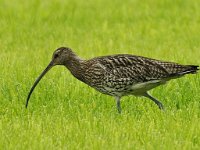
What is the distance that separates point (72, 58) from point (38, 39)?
245 inches

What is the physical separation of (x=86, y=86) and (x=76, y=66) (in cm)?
95

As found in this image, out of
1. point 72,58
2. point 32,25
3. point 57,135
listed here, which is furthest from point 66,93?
point 32,25

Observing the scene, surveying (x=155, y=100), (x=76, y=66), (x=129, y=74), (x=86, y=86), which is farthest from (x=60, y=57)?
(x=155, y=100)

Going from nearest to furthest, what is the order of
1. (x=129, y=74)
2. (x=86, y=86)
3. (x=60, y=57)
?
(x=129, y=74)
(x=60, y=57)
(x=86, y=86)

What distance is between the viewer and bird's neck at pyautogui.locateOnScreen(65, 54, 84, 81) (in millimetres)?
12227

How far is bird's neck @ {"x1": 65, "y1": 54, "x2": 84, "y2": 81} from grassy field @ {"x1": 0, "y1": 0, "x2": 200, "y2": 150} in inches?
16.0

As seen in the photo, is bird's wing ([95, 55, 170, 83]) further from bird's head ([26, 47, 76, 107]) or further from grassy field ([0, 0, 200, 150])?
bird's head ([26, 47, 76, 107])

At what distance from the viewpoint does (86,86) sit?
43.3ft

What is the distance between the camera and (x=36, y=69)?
45.9 feet

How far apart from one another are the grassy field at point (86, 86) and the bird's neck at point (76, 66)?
16.0 inches

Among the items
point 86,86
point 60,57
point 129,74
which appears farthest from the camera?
point 86,86

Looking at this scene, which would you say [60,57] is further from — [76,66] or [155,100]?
[155,100]

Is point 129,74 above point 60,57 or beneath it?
beneath

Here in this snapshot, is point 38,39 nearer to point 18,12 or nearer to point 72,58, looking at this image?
point 18,12
